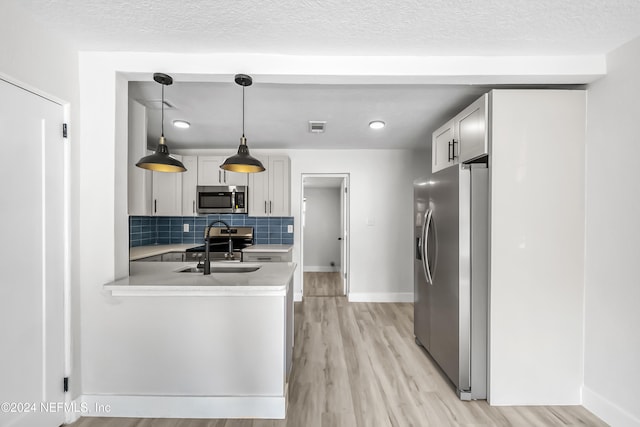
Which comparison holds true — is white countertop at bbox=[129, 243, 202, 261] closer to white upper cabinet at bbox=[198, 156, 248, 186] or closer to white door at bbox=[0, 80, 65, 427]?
white upper cabinet at bbox=[198, 156, 248, 186]

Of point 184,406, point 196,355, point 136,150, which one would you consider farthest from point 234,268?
point 136,150

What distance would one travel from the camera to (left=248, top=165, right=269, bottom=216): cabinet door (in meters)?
4.16

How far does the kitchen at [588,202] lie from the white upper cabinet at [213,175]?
214cm

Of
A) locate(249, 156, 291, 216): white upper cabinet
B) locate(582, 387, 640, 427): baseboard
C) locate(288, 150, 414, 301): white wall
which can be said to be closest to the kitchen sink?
locate(249, 156, 291, 216): white upper cabinet

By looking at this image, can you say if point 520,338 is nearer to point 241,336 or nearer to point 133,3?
point 241,336

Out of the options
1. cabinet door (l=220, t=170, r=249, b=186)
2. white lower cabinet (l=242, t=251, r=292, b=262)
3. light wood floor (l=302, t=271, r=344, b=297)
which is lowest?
light wood floor (l=302, t=271, r=344, b=297)

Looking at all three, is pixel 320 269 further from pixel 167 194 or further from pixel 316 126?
pixel 316 126

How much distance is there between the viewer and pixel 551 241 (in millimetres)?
2012

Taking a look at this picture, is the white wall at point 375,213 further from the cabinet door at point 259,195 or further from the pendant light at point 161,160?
the pendant light at point 161,160

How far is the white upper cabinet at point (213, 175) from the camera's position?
13.5 ft

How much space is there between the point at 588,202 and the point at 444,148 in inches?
45.4

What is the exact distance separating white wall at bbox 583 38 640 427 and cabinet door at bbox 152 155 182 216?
430 cm

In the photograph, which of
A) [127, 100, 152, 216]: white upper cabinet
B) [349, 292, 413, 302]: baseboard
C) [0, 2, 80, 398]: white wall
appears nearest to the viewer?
[0, 2, 80, 398]: white wall

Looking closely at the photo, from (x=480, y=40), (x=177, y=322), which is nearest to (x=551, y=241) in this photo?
(x=480, y=40)
